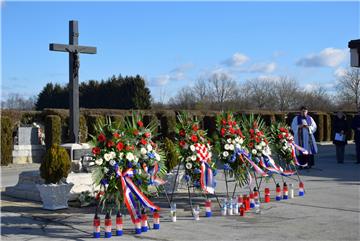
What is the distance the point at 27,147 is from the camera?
23969mm

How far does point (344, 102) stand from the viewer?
2397 inches

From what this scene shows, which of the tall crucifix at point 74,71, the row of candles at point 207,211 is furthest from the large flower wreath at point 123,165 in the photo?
the tall crucifix at point 74,71

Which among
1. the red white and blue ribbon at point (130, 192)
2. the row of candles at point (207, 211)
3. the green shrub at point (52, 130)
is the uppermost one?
the green shrub at point (52, 130)

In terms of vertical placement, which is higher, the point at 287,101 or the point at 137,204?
the point at 287,101

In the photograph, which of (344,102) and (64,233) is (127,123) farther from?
(344,102)

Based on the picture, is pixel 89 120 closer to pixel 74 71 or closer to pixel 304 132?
pixel 304 132

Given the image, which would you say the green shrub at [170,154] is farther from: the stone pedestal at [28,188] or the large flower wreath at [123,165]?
the large flower wreath at [123,165]

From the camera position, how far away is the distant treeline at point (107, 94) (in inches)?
1706

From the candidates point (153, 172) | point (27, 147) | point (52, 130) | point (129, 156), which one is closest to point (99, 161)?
point (129, 156)

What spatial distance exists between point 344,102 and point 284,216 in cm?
5477

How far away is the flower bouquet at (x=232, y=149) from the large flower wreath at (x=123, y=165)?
85.1 inches

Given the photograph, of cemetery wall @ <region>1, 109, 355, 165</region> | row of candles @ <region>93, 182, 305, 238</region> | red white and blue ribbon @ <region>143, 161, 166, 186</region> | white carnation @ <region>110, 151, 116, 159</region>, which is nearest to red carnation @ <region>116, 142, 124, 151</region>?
white carnation @ <region>110, 151, 116, 159</region>

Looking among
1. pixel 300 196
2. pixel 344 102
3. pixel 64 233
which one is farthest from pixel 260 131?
pixel 344 102

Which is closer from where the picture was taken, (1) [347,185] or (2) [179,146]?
(2) [179,146]
